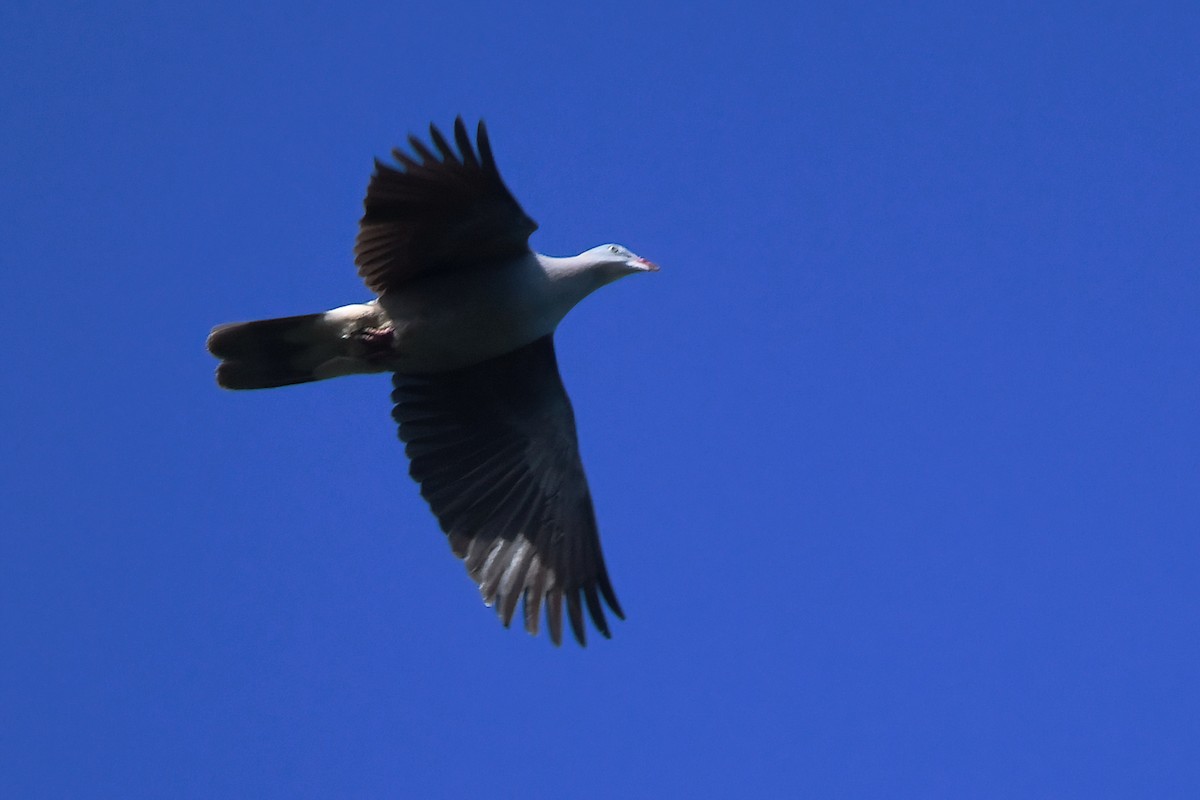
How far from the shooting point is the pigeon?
8.52 m

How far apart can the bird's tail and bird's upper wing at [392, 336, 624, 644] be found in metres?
0.64

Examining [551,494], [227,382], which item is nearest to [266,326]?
[227,382]

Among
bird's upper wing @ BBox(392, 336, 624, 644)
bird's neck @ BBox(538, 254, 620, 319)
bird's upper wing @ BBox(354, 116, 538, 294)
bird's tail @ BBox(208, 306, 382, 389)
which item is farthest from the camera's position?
bird's upper wing @ BBox(392, 336, 624, 644)

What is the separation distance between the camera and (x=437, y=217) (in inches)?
336

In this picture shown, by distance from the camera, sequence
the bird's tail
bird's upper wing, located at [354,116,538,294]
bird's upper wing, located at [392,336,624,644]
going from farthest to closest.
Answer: bird's upper wing, located at [392,336,624,644] → the bird's tail → bird's upper wing, located at [354,116,538,294]

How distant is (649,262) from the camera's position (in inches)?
371

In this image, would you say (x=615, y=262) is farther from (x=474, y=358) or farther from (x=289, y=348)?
(x=289, y=348)

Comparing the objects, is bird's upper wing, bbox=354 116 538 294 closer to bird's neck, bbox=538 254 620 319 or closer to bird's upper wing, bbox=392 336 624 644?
bird's neck, bbox=538 254 620 319

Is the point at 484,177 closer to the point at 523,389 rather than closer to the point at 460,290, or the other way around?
the point at 460,290

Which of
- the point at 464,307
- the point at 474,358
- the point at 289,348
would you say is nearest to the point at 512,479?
the point at 474,358

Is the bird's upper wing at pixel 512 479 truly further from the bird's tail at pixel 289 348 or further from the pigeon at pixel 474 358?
the bird's tail at pixel 289 348

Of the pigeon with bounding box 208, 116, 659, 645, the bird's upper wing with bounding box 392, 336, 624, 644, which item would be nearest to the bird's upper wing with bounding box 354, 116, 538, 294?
the pigeon with bounding box 208, 116, 659, 645

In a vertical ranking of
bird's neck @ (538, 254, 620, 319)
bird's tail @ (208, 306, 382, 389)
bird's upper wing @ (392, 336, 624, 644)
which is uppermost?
bird's neck @ (538, 254, 620, 319)

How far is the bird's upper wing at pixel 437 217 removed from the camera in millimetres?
8219
